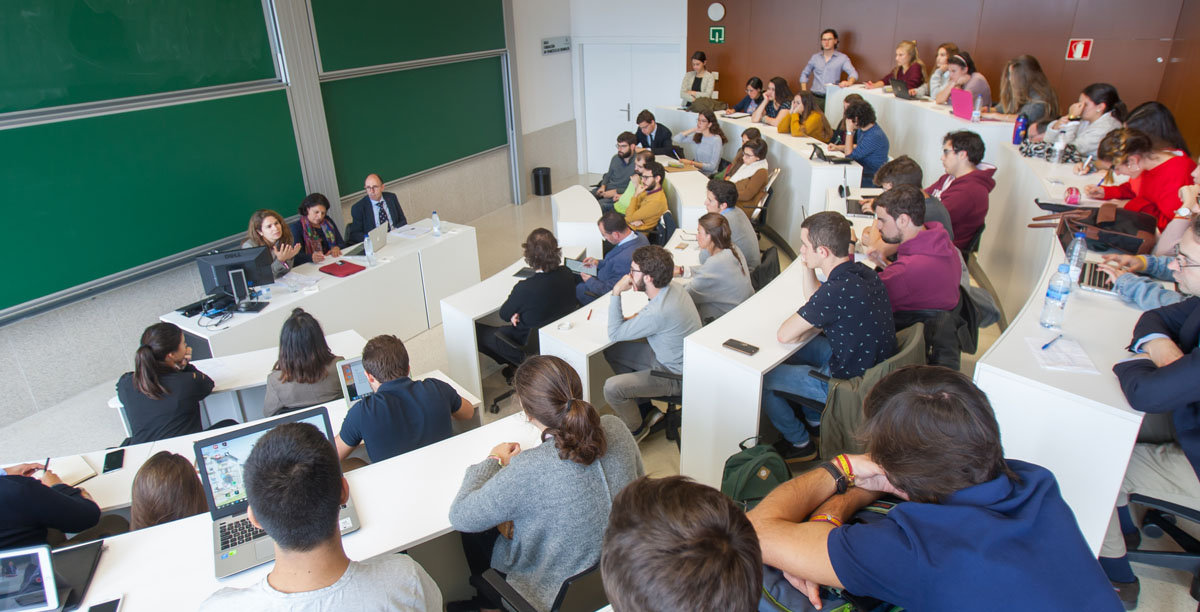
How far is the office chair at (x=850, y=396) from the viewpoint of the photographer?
9.79 feet

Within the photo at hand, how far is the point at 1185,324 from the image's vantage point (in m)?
2.51

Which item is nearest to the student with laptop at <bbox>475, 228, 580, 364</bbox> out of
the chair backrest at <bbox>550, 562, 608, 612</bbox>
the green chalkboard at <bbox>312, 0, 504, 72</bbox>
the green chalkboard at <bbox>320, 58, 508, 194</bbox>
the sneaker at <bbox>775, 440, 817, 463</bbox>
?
the sneaker at <bbox>775, 440, 817, 463</bbox>

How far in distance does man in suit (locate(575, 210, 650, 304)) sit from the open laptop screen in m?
2.58

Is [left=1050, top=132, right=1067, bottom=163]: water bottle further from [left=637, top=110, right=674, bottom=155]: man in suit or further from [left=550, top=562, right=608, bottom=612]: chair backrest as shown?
[left=550, top=562, right=608, bottom=612]: chair backrest

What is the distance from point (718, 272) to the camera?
13.8 feet

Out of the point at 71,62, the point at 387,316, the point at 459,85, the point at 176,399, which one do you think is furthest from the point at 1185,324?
the point at 459,85

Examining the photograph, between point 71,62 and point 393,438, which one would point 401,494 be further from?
point 71,62

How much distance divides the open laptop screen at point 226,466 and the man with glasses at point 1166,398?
9.75 ft

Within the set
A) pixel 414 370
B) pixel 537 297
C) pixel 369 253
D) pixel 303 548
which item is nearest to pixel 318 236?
pixel 369 253

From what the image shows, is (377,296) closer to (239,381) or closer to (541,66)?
(239,381)

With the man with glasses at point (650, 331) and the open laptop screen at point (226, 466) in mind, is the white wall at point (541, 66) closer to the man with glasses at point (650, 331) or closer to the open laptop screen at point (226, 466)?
the man with glasses at point (650, 331)

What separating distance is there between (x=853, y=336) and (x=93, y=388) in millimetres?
5234

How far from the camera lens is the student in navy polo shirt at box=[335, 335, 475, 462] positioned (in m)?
2.83

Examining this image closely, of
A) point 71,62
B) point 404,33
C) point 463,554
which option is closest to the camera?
point 463,554
